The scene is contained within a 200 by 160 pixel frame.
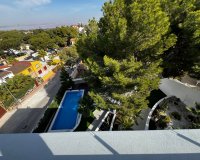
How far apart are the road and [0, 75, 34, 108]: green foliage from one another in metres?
1.54

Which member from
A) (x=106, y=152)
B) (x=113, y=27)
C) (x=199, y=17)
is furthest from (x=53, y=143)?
(x=199, y=17)

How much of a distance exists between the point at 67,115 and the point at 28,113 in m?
7.81

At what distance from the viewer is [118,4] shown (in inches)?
440

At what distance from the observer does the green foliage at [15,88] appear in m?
27.6

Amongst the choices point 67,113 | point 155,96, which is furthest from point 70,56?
point 155,96

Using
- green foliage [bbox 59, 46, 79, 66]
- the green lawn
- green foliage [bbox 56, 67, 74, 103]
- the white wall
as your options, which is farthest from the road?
the white wall

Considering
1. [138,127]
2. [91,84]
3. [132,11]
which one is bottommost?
[138,127]

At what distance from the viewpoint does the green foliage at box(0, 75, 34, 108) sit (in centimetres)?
2764

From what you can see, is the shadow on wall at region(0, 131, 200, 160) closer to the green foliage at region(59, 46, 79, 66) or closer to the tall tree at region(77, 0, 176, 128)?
the tall tree at region(77, 0, 176, 128)

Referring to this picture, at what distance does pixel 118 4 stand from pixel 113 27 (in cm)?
148

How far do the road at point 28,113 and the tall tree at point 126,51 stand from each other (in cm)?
1291

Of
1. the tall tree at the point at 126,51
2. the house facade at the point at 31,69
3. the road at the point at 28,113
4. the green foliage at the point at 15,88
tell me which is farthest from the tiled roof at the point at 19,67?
the tall tree at the point at 126,51

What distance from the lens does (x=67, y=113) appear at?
21.0 meters

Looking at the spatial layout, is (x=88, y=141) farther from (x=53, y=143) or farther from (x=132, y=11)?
(x=132, y=11)
